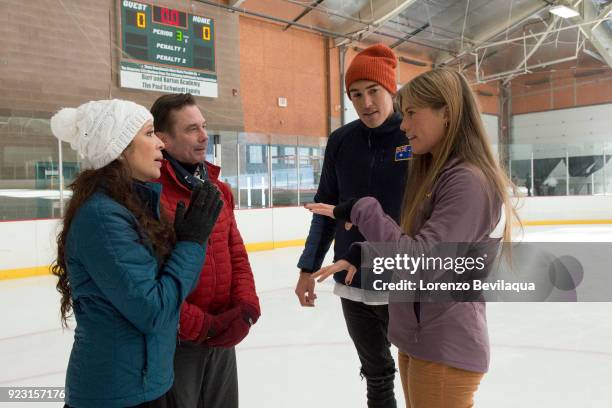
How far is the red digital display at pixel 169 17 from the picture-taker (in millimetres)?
7281

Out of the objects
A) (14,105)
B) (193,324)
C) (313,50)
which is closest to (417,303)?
(193,324)

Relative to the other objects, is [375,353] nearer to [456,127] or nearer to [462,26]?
[456,127]

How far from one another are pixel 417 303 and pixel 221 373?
2.08 feet

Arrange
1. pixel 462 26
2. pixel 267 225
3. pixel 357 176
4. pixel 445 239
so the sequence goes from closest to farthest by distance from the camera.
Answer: pixel 445 239 < pixel 357 176 < pixel 267 225 < pixel 462 26

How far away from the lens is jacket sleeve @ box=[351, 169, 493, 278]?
851mm

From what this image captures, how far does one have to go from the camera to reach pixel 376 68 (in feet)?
4.85

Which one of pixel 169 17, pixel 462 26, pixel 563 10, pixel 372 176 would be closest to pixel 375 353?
pixel 372 176

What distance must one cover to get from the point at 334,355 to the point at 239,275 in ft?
4.91

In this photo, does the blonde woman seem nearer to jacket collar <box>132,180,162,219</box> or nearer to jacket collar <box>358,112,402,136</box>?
jacket collar <box>132,180,162,219</box>

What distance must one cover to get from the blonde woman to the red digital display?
717 cm

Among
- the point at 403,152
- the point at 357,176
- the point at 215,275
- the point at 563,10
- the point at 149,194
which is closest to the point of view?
the point at 149,194

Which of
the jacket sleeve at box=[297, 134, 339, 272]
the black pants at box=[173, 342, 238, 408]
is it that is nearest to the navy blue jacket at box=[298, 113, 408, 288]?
the jacket sleeve at box=[297, 134, 339, 272]

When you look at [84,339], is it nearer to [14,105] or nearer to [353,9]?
[14,105]

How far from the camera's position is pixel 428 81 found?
96 centimetres
